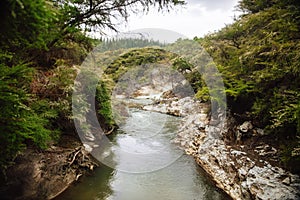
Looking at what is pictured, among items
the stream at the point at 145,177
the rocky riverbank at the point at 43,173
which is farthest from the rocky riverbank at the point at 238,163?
the rocky riverbank at the point at 43,173

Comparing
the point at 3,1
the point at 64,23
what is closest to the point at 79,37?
the point at 64,23

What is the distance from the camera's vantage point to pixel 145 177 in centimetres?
719

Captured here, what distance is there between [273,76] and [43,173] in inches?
262

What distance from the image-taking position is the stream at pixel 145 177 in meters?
6.11

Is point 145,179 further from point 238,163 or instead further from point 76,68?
point 76,68

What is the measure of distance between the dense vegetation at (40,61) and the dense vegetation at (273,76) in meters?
3.60

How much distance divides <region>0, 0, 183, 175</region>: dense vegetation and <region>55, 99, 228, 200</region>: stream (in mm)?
1740

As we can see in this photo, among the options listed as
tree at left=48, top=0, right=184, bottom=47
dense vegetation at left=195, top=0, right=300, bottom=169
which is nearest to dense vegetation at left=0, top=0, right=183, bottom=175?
tree at left=48, top=0, right=184, bottom=47

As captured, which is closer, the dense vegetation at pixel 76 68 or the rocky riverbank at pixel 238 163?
the dense vegetation at pixel 76 68

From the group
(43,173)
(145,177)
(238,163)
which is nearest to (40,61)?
(43,173)

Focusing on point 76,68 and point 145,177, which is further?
point 76,68

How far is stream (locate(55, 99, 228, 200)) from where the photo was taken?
6114 millimetres

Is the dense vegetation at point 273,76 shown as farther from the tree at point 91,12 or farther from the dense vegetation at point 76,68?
the tree at point 91,12

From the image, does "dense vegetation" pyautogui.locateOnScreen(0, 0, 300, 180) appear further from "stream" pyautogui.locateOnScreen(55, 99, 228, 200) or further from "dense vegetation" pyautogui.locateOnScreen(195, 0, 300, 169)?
"stream" pyautogui.locateOnScreen(55, 99, 228, 200)
